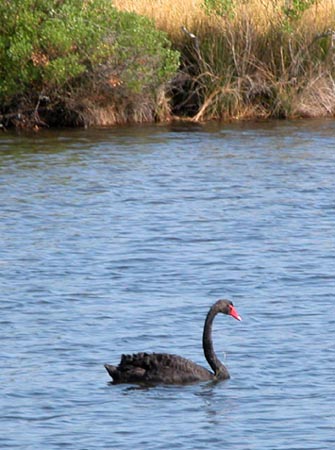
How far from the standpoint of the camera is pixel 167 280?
1811 cm

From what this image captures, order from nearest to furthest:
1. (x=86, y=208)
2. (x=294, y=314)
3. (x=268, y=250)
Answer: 1. (x=294, y=314)
2. (x=268, y=250)
3. (x=86, y=208)

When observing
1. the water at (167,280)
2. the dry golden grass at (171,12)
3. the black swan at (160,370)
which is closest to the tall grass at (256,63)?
the dry golden grass at (171,12)

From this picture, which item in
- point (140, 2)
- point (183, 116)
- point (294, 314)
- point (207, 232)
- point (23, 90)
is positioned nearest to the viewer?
point (294, 314)

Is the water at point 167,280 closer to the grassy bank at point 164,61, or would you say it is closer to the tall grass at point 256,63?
the grassy bank at point 164,61

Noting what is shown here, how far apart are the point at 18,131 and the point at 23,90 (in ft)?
4.06

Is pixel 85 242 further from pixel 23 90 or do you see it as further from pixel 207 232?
pixel 23 90

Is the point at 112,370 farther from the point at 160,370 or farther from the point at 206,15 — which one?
the point at 206,15

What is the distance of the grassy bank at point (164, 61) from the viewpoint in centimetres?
2959

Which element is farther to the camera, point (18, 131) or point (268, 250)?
point (18, 131)

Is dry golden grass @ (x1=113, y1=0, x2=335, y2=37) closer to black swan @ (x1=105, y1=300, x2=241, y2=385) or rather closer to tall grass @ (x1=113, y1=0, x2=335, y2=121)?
tall grass @ (x1=113, y1=0, x2=335, y2=121)

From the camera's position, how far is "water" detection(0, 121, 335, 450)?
12.8m

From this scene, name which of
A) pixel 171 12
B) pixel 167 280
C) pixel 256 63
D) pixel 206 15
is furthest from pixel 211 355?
pixel 171 12

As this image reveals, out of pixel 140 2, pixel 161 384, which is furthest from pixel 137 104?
pixel 161 384

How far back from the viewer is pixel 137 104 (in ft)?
103
